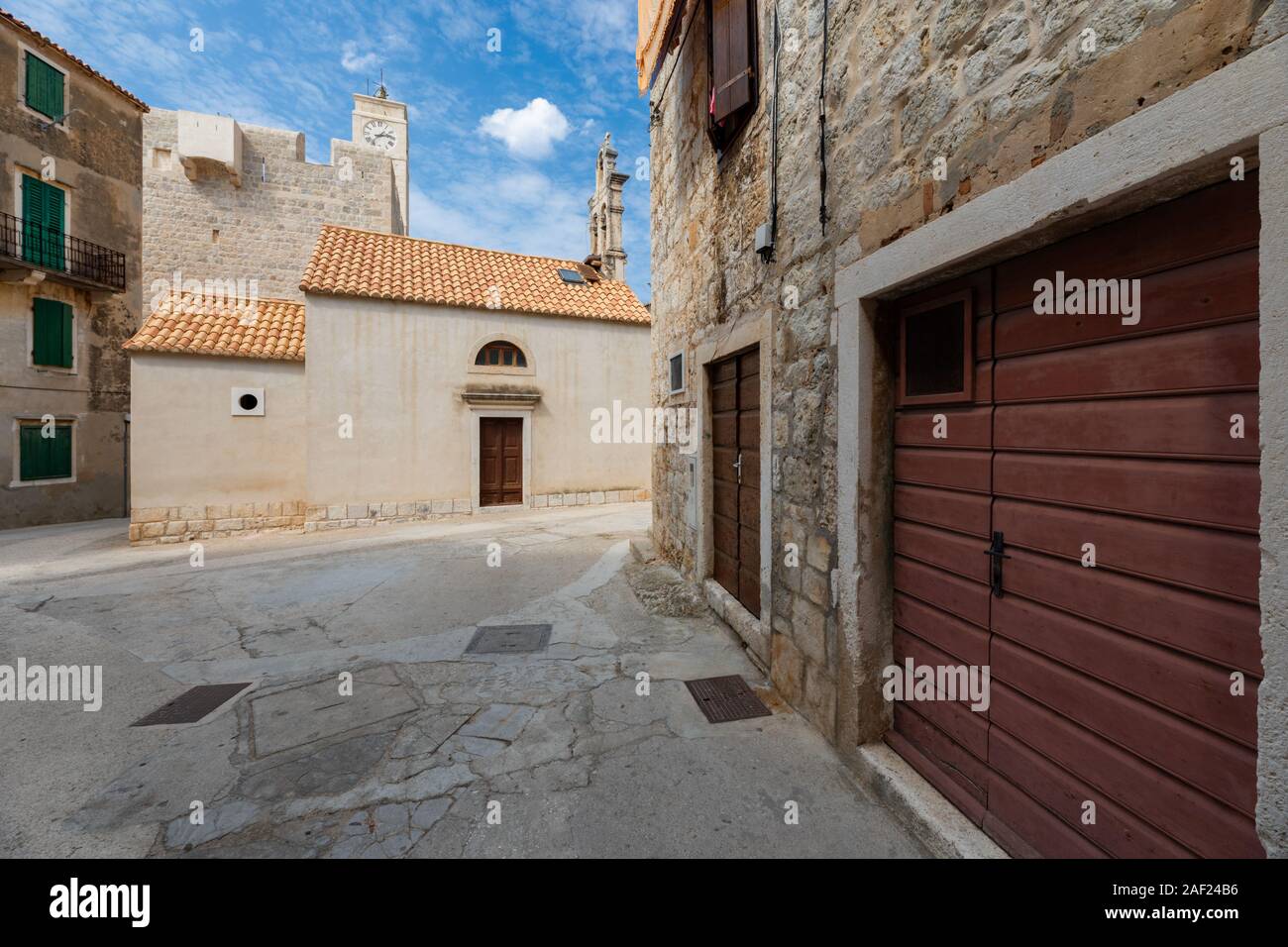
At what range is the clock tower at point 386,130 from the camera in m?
22.8

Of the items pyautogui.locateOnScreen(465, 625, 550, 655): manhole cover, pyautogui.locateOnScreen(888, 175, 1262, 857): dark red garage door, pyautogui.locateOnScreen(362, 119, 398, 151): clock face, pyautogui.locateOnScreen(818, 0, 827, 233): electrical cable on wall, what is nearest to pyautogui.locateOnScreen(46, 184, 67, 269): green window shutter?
pyautogui.locateOnScreen(362, 119, 398, 151): clock face

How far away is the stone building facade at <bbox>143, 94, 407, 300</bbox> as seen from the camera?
17.3 metres

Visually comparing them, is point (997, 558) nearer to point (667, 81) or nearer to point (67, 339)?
point (667, 81)

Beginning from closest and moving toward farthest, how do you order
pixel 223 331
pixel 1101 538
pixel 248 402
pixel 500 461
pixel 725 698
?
1. pixel 1101 538
2. pixel 725 698
3. pixel 248 402
4. pixel 223 331
5. pixel 500 461

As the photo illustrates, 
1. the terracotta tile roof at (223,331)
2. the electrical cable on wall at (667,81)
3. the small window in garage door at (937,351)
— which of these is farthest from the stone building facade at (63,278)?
the small window in garage door at (937,351)

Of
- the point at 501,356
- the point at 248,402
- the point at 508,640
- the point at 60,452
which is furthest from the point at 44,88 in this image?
the point at 508,640

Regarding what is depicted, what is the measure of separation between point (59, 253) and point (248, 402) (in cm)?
759

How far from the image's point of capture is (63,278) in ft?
41.6

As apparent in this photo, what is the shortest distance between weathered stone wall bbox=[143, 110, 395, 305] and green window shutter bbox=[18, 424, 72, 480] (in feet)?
17.7

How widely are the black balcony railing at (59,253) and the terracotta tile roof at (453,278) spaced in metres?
6.43

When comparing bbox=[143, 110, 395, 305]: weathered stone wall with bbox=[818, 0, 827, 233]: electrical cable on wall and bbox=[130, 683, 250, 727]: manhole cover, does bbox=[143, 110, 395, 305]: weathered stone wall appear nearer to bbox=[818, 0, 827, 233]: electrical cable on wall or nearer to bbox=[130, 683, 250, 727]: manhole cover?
bbox=[130, 683, 250, 727]: manhole cover

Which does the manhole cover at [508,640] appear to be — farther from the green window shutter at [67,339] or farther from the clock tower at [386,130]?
the clock tower at [386,130]
